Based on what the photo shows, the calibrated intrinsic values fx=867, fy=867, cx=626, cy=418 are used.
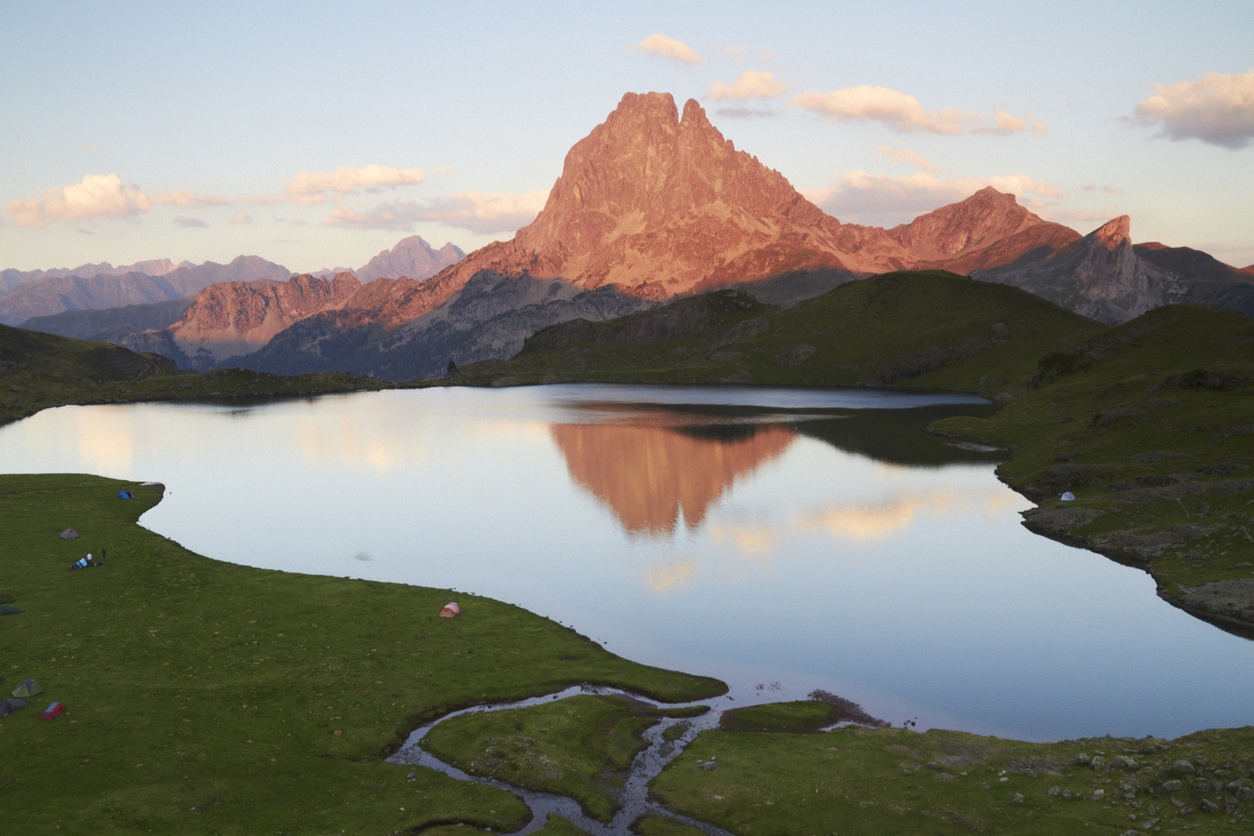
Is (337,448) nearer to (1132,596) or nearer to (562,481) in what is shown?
(562,481)

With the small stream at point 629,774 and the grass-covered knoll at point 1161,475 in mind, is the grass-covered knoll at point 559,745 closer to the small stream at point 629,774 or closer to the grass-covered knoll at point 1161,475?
the small stream at point 629,774

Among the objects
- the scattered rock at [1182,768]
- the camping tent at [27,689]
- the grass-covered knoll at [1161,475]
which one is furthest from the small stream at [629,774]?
the grass-covered knoll at [1161,475]

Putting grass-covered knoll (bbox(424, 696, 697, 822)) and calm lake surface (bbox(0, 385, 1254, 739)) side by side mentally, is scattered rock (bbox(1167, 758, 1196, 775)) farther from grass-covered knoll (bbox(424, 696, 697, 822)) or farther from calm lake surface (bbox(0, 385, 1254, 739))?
grass-covered knoll (bbox(424, 696, 697, 822))

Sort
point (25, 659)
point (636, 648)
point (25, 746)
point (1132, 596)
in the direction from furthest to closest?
point (1132, 596), point (636, 648), point (25, 659), point (25, 746)

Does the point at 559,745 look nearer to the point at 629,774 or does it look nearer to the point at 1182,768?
the point at 629,774

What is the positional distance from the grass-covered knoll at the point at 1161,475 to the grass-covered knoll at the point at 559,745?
51892mm

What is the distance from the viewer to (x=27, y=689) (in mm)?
47438

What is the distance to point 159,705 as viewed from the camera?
48312 mm

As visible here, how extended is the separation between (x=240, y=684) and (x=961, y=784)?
4090cm

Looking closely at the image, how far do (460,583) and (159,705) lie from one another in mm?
34726

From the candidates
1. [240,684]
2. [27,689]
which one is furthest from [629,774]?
[27,689]

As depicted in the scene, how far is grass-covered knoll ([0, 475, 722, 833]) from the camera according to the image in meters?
38.7

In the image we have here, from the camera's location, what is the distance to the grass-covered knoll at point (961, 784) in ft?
120

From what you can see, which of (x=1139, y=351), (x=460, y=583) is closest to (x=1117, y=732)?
(x=460, y=583)
